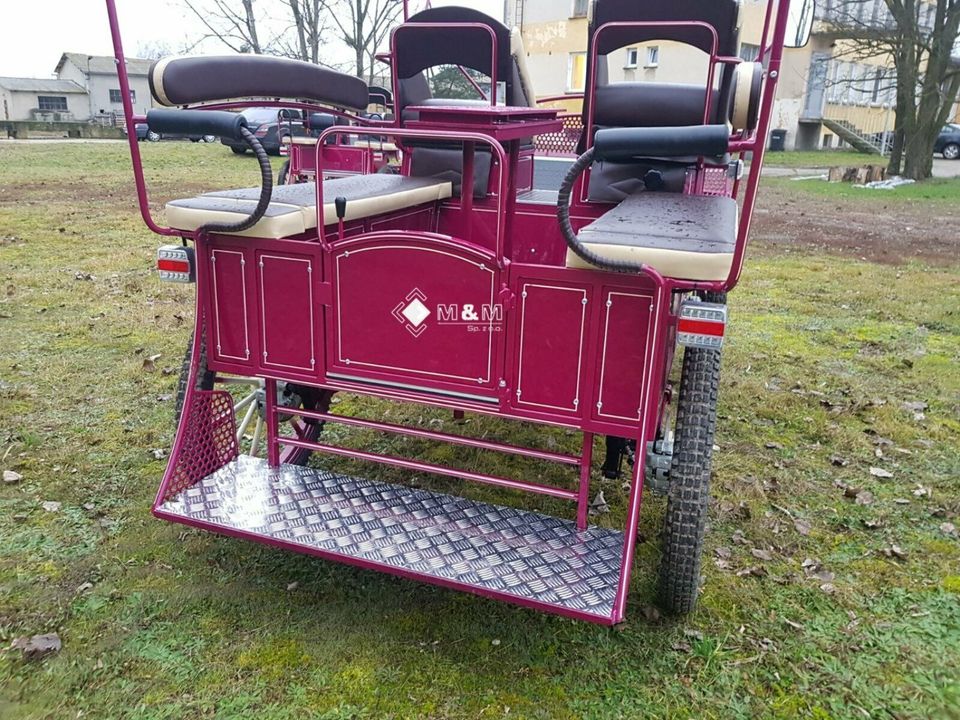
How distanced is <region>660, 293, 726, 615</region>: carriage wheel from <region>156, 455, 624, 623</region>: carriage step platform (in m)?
0.22

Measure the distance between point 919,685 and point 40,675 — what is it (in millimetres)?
2986

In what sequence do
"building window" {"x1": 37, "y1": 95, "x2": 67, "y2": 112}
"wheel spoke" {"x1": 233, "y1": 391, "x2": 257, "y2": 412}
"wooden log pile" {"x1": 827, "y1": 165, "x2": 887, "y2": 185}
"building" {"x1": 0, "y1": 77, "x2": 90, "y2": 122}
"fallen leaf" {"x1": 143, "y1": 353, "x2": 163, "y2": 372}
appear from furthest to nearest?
"building window" {"x1": 37, "y1": 95, "x2": 67, "y2": 112} < "building" {"x1": 0, "y1": 77, "x2": 90, "y2": 122} < "wooden log pile" {"x1": 827, "y1": 165, "x2": 887, "y2": 185} < "fallen leaf" {"x1": 143, "y1": 353, "x2": 163, "y2": 372} < "wheel spoke" {"x1": 233, "y1": 391, "x2": 257, "y2": 412}

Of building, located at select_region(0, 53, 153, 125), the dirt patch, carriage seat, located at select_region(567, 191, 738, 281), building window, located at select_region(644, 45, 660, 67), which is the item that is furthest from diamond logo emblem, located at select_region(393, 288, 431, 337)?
building, located at select_region(0, 53, 153, 125)

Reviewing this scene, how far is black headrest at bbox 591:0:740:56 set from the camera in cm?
353

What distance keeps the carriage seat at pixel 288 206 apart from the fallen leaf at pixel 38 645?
1.59 meters

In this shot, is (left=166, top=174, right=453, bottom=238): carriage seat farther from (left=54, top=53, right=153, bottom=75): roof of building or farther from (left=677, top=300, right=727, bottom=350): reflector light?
(left=54, top=53, right=153, bottom=75): roof of building

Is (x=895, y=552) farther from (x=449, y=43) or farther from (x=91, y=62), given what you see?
(x=91, y=62)

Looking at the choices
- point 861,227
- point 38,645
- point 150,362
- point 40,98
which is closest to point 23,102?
point 40,98

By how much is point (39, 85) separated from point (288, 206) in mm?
65511

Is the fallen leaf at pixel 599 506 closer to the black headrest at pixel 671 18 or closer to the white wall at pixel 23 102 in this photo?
the black headrest at pixel 671 18

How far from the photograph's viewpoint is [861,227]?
465 inches

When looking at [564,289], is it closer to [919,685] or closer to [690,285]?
[690,285]

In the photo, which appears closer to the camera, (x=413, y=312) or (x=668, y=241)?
(x=668, y=241)

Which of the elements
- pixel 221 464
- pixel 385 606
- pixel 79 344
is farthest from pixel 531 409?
pixel 79 344
